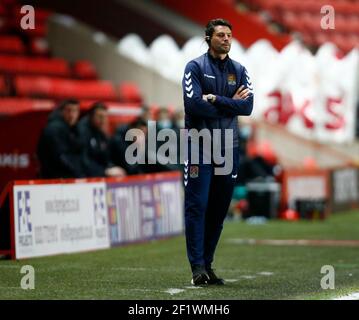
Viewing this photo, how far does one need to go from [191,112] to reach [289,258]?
12.3 feet

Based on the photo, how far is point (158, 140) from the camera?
1750cm

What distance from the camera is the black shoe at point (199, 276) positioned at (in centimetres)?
923

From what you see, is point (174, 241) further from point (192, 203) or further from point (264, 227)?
point (192, 203)

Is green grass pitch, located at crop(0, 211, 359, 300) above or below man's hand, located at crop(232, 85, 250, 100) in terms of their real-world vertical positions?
below

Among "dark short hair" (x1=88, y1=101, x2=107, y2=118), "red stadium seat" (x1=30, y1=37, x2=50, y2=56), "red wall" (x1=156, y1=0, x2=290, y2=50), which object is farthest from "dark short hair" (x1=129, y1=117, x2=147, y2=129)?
"red wall" (x1=156, y1=0, x2=290, y2=50)

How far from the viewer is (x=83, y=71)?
25.2 metres

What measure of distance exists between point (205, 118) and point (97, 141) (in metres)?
6.44

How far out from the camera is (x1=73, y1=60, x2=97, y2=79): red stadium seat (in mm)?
25062

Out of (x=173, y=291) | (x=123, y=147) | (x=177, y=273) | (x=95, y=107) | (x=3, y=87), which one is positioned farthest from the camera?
(x=3, y=87)

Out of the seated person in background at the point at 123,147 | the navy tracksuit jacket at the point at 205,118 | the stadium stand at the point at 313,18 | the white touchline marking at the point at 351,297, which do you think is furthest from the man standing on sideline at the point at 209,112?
the stadium stand at the point at 313,18

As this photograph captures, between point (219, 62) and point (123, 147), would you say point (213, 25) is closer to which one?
point (219, 62)

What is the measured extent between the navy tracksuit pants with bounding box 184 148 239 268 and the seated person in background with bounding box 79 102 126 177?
578 cm

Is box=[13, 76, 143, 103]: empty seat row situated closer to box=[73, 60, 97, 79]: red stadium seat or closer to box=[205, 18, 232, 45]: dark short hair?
box=[73, 60, 97, 79]: red stadium seat

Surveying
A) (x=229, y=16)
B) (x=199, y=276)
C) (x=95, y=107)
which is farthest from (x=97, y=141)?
(x=229, y=16)
